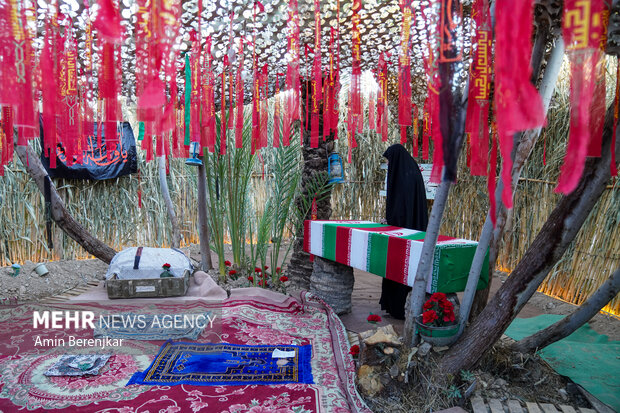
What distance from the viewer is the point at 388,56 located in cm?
382

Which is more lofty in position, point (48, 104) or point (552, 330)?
point (48, 104)

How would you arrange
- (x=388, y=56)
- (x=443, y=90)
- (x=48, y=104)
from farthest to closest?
1. (x=388, y=56)
2. (x=48, y=104)
3. (x=443, y=90)

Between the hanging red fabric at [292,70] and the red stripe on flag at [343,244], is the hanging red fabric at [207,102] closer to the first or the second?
the hanging red fabric at [292,70]

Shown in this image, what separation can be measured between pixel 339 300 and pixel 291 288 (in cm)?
77

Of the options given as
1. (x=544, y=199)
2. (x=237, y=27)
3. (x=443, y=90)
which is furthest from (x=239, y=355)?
(x=544, y=199)

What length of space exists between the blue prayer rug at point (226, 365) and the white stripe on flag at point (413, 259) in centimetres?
81

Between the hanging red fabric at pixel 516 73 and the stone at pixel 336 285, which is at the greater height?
the hanging red fabric at pixel 516 73

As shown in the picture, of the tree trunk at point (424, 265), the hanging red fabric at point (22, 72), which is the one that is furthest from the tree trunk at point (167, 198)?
the tree trunk at point (424, 265)

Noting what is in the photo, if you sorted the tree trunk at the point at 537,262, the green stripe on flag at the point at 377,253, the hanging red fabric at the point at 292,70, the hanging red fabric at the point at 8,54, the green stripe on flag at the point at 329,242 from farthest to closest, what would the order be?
the green stripe on flag at the point at 329,242, the hanging red fabric at the point at 292,70, the green stripe on flag at the point at 377,253, the tree trunk at the point at 537,262, the hanging red fabric at the point at 8,54

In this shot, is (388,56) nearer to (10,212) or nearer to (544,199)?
(544,199)

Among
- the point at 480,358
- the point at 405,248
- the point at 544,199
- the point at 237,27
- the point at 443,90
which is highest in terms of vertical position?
the point at 237,27

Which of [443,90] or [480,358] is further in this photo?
[480,358]

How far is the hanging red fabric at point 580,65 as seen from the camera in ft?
2.88

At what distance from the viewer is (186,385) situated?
76.2 inches
